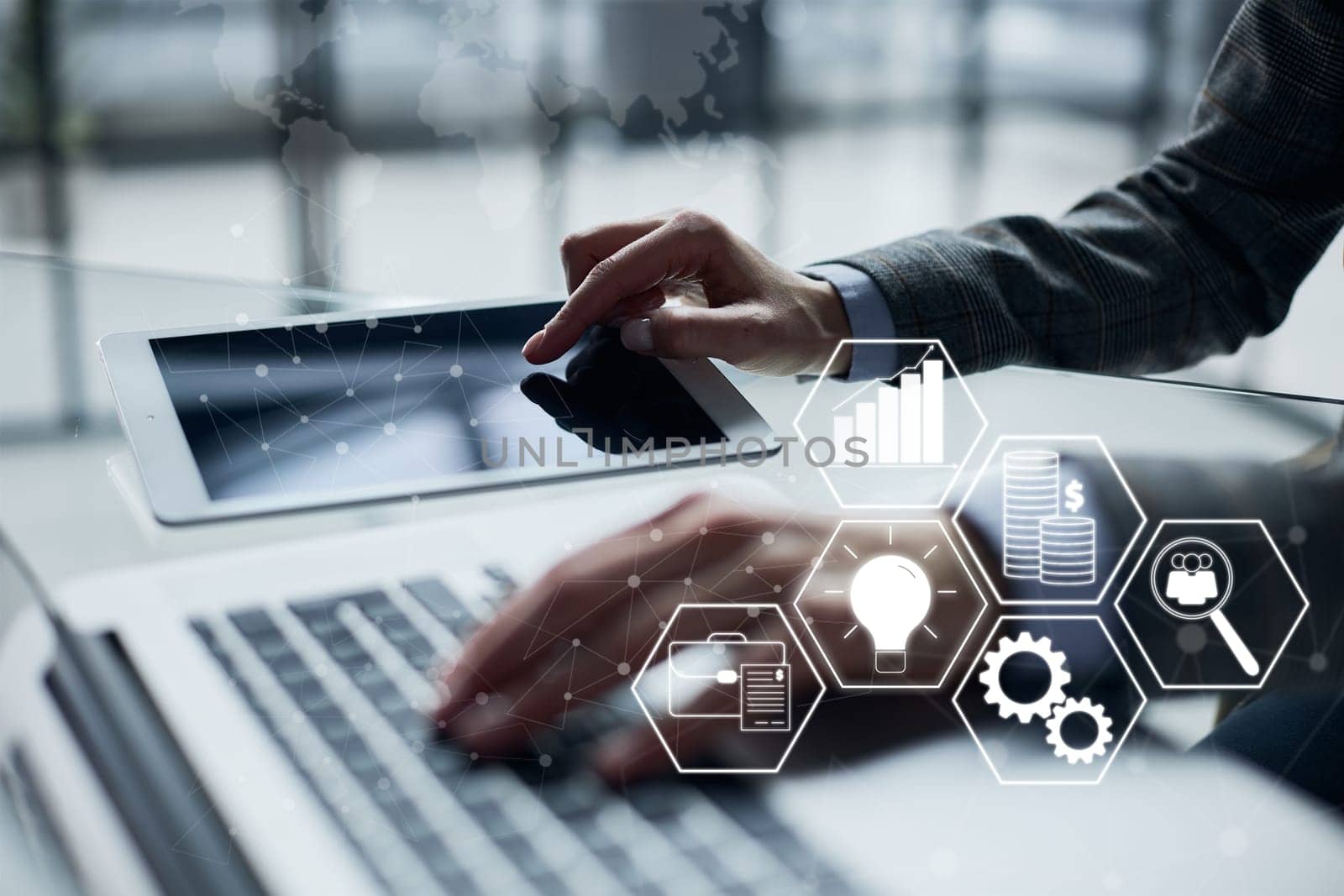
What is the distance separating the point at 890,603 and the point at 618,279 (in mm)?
221

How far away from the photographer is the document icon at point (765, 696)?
0.48 m

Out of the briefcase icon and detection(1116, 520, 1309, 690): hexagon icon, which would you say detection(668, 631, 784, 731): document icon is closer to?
the briefcase icon

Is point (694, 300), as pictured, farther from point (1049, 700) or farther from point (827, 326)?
point (1049, 700)

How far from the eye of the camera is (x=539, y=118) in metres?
3.18

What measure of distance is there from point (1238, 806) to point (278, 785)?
38 cm

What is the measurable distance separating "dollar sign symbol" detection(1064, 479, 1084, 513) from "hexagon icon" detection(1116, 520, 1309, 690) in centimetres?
3

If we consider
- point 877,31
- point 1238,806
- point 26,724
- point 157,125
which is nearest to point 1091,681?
point 1238,806

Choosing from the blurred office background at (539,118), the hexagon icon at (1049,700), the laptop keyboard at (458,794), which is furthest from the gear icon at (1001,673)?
the blurred office background at (539,118)

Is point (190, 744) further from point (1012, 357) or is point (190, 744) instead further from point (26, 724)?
point (1012, 357)

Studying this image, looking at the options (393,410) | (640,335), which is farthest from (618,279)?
(393,410)

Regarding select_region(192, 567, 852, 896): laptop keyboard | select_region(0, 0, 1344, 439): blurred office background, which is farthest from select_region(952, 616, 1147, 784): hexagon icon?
select_region(0, 0, 1344, 439): blurred office background

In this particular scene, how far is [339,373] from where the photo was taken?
1.86 ft

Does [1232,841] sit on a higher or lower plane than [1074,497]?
lower

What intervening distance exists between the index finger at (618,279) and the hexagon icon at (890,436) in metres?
0.10
